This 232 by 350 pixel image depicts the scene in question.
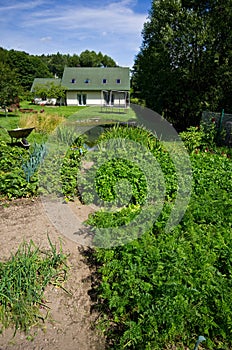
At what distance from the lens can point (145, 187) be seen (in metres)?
4.26

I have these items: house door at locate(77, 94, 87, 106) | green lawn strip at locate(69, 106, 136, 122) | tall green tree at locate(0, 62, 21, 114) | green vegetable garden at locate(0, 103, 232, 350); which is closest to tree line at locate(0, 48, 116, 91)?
tall green tree at locate(0, 62, 21, 114)

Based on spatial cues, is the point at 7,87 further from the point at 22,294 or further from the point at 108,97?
the point at 108,97

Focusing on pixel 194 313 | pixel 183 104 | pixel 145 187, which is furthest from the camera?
pixel 183 104

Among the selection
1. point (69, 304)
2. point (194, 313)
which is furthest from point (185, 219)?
point (69, 304)

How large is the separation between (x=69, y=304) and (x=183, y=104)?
9.69 metres

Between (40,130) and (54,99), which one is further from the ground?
(54,99)

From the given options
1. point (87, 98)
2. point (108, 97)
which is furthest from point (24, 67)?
point (108, 97)

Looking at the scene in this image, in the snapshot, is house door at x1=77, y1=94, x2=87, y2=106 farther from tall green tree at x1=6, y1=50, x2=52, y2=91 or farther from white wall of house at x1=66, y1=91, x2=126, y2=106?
tall green tree at x1=6, y1=50, x2=52, y2=91

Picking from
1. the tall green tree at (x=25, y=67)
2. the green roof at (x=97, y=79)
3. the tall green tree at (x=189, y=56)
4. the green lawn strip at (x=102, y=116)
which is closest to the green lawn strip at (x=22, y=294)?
the tall green tree at (x=189, y=56)

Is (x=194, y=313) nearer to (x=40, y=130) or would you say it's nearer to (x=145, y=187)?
(x=145, y=187)

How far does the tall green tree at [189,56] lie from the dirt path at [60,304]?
7.90 metres

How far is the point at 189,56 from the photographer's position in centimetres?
991

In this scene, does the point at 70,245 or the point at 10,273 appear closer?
the point at 10,273

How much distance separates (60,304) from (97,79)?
1315 inches
